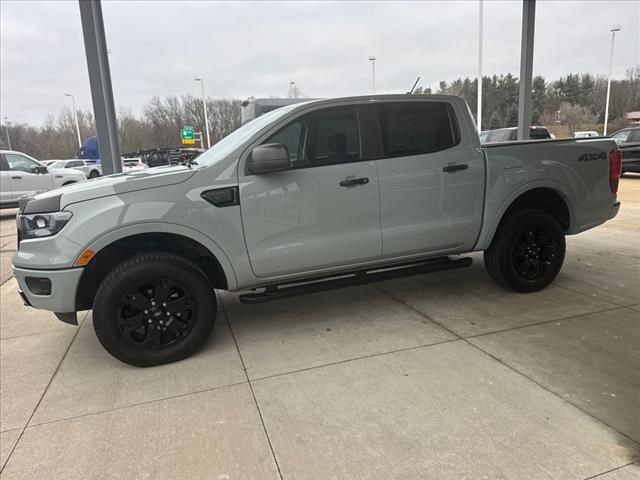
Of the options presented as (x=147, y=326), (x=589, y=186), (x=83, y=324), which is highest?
(x=589, y=186)

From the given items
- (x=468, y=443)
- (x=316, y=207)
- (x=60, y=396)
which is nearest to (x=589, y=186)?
(x=316, y=207)

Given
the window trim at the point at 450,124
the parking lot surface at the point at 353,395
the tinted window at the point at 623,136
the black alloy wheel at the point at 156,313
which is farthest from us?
the tinted window at the point at 623,136

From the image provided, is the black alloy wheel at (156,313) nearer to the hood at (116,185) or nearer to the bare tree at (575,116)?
the hood at (116,185)

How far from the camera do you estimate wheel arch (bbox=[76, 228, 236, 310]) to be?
326cm

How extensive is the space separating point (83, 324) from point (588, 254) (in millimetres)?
6237

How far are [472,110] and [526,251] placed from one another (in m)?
22.0

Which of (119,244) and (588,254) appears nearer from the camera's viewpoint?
(119,244)

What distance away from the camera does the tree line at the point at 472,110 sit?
2539 centimetres

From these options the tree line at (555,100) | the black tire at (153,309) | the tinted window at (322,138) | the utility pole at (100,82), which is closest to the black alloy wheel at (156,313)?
the black tire at (153,309)

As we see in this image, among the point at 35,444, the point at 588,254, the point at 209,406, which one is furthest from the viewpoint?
the point at 588,254

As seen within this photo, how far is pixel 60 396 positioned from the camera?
10.2ft

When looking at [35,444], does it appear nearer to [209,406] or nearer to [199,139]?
[209,406]

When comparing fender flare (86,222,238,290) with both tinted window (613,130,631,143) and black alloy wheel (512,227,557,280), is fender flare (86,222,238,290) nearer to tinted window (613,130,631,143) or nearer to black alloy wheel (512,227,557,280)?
black alloy wheel (512,227,557,280)

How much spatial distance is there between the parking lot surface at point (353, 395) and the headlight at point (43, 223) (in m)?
1.09
